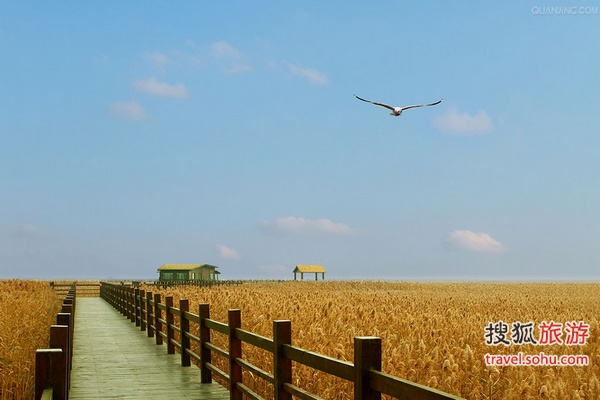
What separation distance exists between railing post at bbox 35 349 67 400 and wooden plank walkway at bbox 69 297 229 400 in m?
4.96

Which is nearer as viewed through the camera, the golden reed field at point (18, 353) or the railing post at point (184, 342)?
the golden reed field at point (18, 353)

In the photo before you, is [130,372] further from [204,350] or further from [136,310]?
[136,310]

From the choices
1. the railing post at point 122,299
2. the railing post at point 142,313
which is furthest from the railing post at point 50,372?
the railing post at point 122,299

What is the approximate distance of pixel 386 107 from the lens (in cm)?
4178

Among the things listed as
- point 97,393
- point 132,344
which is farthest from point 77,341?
point 97,393

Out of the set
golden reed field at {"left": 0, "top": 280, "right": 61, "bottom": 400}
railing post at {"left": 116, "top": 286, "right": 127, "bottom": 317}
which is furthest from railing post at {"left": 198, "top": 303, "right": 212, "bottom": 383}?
railing post at {"left": 116, "top": 286, "right": 127, "bottom": 317}

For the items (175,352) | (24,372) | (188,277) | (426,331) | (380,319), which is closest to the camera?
(24,372)

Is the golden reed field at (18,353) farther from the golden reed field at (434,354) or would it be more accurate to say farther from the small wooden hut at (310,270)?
the small wooden hut at (310,270)

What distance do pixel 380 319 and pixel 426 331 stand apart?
98.1 inches

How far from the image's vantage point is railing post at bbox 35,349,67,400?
5867 mm

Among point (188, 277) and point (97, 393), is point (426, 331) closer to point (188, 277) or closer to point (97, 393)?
point (97, 393)

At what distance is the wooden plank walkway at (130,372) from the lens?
11172 millimetres

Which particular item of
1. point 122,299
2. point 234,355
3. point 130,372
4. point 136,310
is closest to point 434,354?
point 234,355

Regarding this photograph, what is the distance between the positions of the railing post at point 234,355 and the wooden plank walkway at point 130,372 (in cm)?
53
